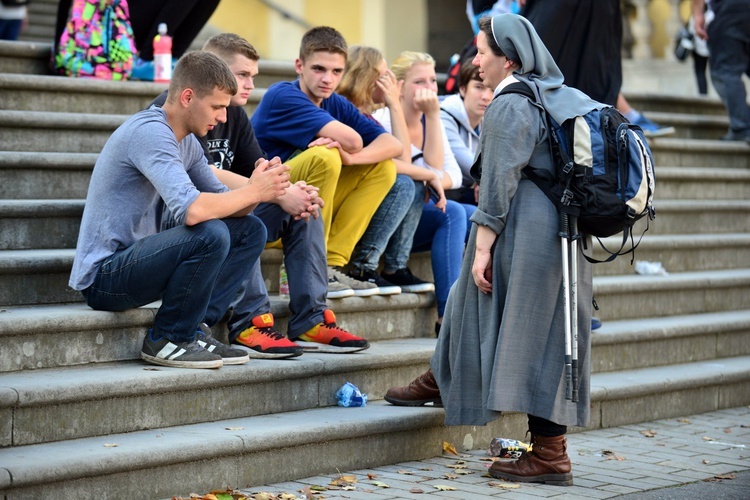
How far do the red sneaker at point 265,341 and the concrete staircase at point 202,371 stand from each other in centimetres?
9

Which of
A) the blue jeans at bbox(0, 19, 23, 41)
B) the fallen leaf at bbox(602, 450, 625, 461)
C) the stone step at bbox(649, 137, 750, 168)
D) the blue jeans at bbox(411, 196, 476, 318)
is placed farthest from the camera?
the stone step at bbox(649, 137, 750, 168)

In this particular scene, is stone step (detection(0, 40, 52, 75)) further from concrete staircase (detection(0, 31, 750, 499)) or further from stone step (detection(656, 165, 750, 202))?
stone step (detection(656, 165, 750, 202))

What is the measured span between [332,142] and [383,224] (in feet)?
1.96

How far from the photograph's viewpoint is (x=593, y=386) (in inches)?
257

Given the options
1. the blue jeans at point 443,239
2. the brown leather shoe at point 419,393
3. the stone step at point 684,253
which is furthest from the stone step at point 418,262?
the brown leather shoe at point 419,393

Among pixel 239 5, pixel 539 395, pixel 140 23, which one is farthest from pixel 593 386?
pixel 239 5

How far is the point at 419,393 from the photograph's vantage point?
5.68 metres

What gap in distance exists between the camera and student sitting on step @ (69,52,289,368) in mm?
5047

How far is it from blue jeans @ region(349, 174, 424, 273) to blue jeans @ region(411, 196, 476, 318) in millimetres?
257

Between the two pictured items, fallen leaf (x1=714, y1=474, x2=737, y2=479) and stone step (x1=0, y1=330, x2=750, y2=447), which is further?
fallen leaf (x1=714, y1=474, x2=737, y2=479)

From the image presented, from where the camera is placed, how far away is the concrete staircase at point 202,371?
4648mm

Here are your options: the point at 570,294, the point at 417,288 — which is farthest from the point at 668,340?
the point at 570,294

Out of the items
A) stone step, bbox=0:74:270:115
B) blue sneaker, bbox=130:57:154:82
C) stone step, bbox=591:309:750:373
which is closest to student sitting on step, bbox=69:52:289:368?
stone step, bbox=0:74:270:115

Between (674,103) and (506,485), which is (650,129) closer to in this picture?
(674,103)
